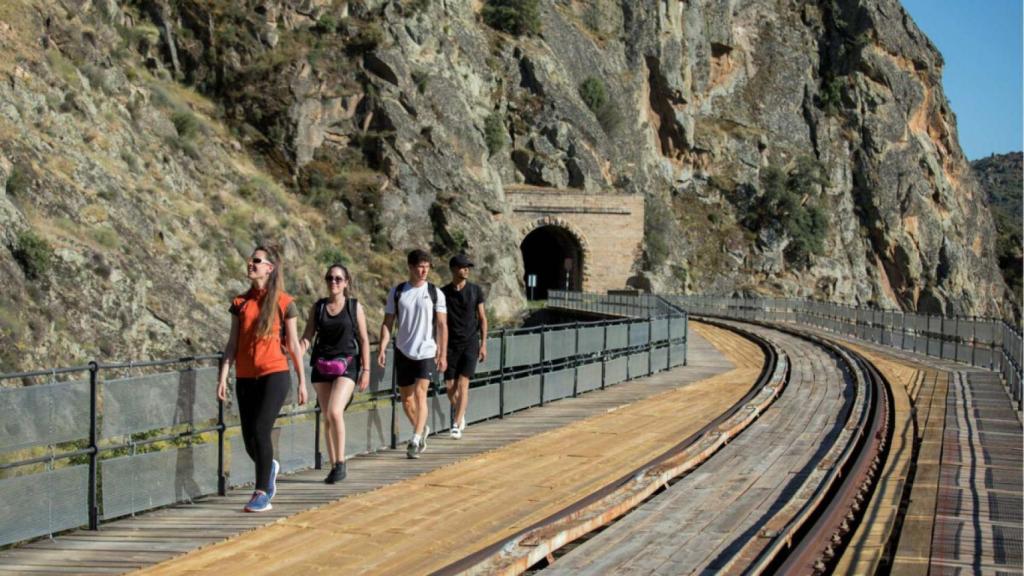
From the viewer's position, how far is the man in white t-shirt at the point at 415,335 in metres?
→ 11.7

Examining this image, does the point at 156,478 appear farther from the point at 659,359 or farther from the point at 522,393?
the point at 659,359

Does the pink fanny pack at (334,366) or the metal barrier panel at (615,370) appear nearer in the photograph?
the pink fanny pack at (334,366)

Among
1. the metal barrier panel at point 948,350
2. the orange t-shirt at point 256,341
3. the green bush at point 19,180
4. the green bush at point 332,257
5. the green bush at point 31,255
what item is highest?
the green bush at point 19,180

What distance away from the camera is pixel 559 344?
1766 cm

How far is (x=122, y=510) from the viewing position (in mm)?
8953

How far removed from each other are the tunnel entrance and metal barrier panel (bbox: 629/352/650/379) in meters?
47.9

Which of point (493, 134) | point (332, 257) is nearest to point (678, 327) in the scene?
point (332, 257)

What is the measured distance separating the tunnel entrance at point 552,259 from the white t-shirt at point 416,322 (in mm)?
59113

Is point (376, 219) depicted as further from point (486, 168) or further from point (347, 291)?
point (347, 291)

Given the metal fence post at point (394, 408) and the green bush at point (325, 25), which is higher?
the green bush at point (325, 25)

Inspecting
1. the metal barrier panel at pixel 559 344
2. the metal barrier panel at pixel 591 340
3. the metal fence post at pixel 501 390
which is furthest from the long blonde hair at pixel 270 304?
the metal barrier panel at pixel 591 340

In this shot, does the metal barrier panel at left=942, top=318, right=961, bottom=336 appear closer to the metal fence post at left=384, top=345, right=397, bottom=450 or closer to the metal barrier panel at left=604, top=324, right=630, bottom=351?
the metal barrier panel at left=604, top=324, right=630, bottom=351

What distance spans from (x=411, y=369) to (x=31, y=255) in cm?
2093

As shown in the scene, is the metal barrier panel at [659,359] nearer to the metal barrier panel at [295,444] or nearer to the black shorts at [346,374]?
the metal barrier panel at [295,444]
